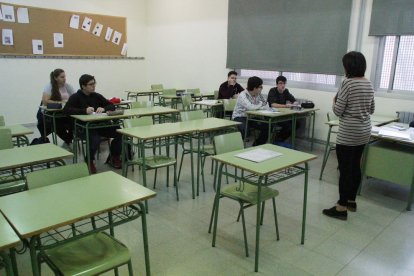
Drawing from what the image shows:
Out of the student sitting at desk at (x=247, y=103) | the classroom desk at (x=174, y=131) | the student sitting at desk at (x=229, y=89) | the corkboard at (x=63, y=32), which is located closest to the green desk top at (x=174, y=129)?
the classroom desk at (x=174, y=131)

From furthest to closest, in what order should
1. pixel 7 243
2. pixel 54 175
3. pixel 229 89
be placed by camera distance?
pixel 229 89
pixel 54 175
pixel 7 243

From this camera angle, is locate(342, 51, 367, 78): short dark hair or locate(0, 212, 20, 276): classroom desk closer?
locate(0, 212, 20, 276): classroom desk

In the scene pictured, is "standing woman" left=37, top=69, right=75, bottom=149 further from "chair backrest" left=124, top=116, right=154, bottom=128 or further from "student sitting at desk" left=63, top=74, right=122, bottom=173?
"chair backrest" left=124, top=116, right=154, bottom=128

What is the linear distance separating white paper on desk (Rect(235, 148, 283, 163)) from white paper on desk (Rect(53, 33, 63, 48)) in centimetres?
628

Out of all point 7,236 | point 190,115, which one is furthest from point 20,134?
point 7,236

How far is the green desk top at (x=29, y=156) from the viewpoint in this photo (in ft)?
8.18

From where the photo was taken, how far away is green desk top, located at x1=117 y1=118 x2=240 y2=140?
3.41 metres

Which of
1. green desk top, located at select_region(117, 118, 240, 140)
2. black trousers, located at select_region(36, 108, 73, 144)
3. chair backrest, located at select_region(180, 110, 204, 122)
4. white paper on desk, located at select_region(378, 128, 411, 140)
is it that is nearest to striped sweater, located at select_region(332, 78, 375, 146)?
white paper on desk, located at select_region(378, 128, 411, 140)

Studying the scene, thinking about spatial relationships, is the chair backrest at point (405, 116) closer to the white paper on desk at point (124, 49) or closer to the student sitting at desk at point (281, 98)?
the student sitting at desk at point (281, 98)

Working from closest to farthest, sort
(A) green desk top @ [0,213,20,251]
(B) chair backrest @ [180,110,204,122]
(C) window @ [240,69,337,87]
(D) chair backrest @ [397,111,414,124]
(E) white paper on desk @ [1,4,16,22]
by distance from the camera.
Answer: (A) green desk top @ [0,213,20,251] → (B) chair backrest @ [180,110,204,122] → (D) chair backrest @ [397,111,414,124] → (C) window @ [240,69,337,87] → (E) white paper on desk @ [1,4,16,22]

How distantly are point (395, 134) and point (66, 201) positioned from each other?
3304 millimetres

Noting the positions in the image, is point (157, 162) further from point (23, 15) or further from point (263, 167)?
point (23, 15)

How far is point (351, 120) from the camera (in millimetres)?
3027

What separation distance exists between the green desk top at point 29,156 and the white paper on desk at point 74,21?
5502 mm
